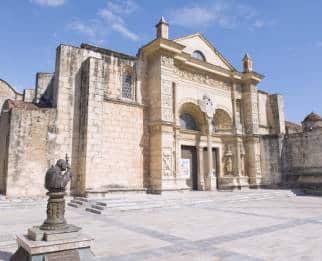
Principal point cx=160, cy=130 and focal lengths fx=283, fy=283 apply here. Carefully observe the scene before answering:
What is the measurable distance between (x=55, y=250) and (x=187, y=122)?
1463cm

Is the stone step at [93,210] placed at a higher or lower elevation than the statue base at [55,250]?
lower

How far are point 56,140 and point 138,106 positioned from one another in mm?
4485

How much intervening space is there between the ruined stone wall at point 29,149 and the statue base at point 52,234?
858cm

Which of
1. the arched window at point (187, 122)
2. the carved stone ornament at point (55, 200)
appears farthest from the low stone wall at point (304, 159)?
the carved stone ornament at point (55, 200)

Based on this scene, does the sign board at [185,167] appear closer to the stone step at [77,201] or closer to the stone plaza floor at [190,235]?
the stone plaza floor at [190,235]

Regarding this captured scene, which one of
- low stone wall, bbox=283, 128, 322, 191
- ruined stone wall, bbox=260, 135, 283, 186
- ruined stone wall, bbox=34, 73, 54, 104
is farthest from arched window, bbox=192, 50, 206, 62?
ruined stone wall, bbox=34, 73, 54, 104

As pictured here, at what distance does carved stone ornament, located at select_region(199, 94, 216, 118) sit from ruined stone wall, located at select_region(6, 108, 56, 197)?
8.78 meters

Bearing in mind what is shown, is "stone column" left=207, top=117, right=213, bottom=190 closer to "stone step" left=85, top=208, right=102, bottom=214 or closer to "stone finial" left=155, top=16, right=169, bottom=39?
"stone finial" left=155, top=16, right=169, bottom=39

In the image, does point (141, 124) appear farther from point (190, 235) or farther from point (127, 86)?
point (190, 235)

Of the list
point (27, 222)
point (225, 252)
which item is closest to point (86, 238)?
point (225, 252)

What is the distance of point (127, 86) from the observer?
1498cm

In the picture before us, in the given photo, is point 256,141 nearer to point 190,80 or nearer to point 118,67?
point 190,80

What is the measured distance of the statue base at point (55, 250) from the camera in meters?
3.54

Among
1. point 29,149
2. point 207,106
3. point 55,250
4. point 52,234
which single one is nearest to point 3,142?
point 29,149
